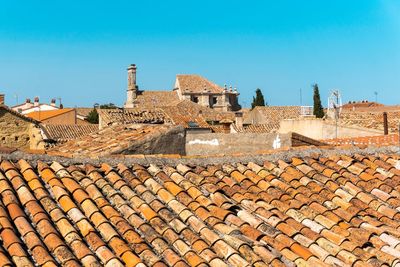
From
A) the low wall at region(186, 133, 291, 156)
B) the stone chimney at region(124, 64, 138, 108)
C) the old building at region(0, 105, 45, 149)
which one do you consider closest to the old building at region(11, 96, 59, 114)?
the stone chimney at region(124, 64, 138, 108)

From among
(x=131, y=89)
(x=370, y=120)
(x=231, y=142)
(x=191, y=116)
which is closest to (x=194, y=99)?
(x=131, y=89)

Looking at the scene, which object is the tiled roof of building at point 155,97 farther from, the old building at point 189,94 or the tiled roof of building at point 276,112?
the tiled roof of building at point 276,112

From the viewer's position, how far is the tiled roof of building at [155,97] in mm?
73125

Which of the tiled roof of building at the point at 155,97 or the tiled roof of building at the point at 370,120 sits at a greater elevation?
the tiled roof of building at the point at 155,97

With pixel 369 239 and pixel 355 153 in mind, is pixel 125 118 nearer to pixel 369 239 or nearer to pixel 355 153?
pixel 355 153

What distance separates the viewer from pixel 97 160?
6848mm

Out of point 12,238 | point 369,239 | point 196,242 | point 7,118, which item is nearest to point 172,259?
point 196,242

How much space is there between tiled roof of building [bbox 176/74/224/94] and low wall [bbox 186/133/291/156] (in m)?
65.4

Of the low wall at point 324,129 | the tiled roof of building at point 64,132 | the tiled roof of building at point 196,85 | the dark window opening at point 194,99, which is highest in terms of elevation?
A: the tiled roof of building at point 196,85

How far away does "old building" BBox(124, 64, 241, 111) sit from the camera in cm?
7469

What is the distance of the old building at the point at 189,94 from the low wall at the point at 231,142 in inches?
2362

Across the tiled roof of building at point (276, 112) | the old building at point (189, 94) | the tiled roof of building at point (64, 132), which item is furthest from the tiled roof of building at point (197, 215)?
the old building at point (189, 94)

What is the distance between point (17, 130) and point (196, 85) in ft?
147

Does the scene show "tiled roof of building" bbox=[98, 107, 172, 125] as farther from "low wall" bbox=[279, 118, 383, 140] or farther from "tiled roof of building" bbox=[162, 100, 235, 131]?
"low wall" bbox=[279, 118, 383, 140]
